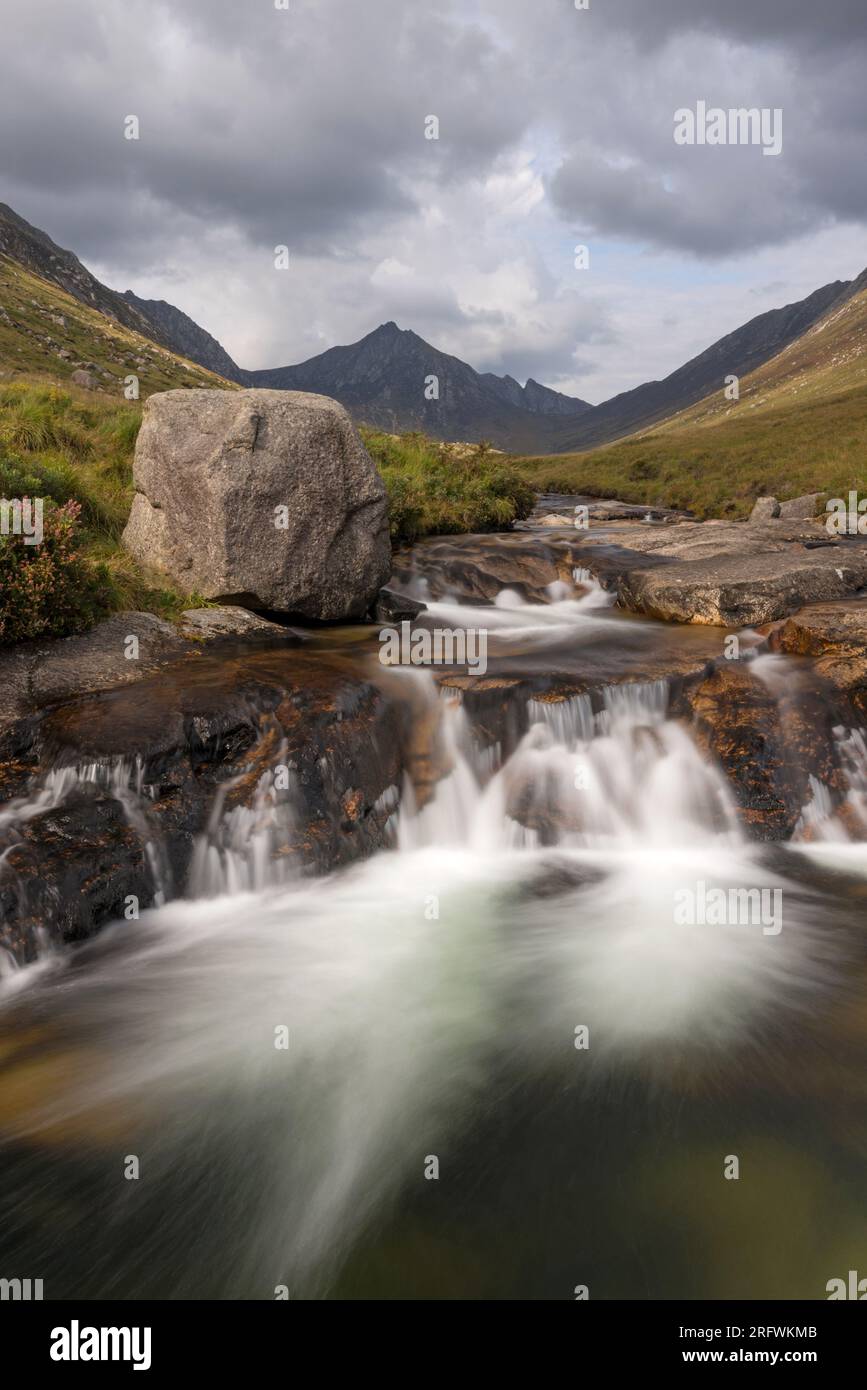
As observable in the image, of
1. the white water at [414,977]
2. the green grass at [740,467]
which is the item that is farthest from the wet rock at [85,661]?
the green grass at [740,467]

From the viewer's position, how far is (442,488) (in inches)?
932

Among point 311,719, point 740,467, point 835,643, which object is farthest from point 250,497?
point 740,467

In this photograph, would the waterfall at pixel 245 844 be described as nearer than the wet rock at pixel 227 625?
Yes

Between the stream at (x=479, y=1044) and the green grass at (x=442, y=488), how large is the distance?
11.6 metres

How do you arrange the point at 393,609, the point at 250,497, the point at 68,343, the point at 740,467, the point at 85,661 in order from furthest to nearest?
the point at 68,343 → the point at 740,467 → the point at 393,609 → the point at 250,497 → the point at 85,661

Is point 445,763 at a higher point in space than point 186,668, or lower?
lower

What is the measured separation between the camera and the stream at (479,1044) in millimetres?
4047

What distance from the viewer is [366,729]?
8.96 metres

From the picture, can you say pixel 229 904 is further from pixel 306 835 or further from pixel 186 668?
pixel 186 668

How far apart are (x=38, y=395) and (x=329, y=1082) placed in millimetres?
18203

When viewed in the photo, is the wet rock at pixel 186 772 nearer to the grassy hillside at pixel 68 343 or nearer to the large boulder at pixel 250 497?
the large boulder at pixel 250 497

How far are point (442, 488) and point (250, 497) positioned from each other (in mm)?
12470

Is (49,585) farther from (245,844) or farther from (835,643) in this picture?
(835,643)
